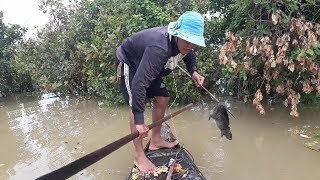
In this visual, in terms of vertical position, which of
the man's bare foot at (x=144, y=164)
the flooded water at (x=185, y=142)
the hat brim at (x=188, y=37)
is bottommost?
the flooded water at (x=185, y=142)

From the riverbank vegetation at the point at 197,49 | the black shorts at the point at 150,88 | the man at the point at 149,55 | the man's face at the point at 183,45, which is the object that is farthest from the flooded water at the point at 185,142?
the man's face at the point at 183,45

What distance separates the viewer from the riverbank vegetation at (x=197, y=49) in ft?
18.2

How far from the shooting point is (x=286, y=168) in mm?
4625

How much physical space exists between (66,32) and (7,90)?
2329 millimetres

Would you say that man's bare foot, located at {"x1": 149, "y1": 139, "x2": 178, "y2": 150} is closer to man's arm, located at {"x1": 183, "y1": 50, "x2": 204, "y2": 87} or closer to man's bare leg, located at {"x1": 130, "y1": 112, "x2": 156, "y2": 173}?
man's bare leg, located at {"x1": 130, "y1": 112, "x2": 156, "y2": 173}

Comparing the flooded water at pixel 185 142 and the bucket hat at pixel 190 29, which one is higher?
the bucket hat at pixel 190 29

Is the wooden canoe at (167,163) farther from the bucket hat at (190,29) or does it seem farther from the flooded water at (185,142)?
the bucket hat at (190,29)

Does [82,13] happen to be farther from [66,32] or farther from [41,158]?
[41,158]

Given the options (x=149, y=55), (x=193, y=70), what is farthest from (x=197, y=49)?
(x=149, y=55)

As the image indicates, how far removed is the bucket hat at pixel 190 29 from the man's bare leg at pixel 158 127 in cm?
111

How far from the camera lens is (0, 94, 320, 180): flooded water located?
4699 millimetres

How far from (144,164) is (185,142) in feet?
5.18

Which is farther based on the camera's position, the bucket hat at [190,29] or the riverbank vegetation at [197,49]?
the riverbank vegetation at [197,49]

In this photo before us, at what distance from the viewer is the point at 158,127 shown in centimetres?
456
